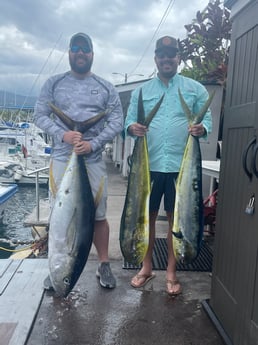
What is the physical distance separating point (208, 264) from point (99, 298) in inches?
48.5

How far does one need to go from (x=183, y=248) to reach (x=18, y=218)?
31.7 ft

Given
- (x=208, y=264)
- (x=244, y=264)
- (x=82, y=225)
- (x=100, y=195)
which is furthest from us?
(x=208, y=264)

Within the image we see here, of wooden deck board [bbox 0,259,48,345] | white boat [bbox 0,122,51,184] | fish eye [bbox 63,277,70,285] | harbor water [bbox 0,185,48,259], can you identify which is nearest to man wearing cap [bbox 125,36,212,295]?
fish eye [bbox 63,277,70,285]

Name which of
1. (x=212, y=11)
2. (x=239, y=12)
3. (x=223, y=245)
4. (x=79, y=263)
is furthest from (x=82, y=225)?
(x=212, y=11)

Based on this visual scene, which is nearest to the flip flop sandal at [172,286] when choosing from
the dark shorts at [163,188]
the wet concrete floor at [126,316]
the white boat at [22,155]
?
the wet concrete floor at [126,316]

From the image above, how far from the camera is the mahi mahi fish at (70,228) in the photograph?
211cm

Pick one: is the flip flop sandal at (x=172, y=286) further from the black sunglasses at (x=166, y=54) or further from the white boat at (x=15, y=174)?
the white boat at (x=15, y=174)

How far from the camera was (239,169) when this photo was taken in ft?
6.67

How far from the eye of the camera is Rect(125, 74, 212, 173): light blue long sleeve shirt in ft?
8.45

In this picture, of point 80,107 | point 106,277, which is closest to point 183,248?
point 106,277

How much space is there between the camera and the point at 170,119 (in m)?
2.58

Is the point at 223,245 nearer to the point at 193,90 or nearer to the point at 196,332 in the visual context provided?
the point at 196,332

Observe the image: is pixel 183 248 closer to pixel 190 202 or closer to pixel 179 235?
pixel 179 235

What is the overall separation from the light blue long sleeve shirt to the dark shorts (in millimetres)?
53
